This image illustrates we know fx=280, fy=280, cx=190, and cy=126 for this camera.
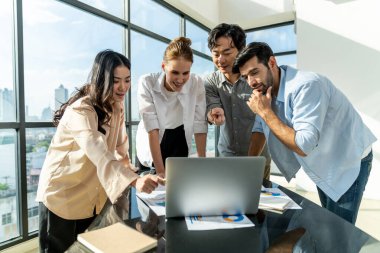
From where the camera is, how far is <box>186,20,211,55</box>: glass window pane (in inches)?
191

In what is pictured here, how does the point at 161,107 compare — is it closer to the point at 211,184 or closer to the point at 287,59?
the point at 211,184

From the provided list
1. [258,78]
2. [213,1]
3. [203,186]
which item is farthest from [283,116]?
[213,1]

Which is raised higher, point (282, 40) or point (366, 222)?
point (282, 40)

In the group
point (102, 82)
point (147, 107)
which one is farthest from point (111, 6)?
point (102, 82)

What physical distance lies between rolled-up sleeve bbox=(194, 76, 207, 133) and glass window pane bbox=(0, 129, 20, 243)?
61.2 inches

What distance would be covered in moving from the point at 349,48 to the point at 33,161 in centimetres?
418

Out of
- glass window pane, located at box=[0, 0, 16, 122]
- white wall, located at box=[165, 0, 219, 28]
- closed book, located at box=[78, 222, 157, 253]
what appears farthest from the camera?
white wall, located at box=[165, 0, 219, 28]

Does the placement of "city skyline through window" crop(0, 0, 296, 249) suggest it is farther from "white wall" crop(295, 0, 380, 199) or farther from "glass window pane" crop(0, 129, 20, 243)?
"white wall" crop(295, 0, 380, 199)

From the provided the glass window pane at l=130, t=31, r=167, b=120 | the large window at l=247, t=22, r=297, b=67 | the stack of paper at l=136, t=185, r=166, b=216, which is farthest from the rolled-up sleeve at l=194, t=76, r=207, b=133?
the large window at l=247, t=22, r=297, b=67

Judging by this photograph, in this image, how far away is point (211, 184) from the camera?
935 millimetres

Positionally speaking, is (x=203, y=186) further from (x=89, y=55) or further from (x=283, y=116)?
(x=89, y=55)

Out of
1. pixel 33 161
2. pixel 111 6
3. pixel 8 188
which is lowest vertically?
pixel 8 188

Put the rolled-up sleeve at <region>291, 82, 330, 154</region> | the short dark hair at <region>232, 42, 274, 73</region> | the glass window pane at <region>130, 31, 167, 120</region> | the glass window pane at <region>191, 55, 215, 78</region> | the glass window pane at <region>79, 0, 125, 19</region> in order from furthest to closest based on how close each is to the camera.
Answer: the glass window pane at <region>191, 55, 215, 78</region>, the glass window pane at <region>130, 31, 167, 120</region>, the glass window pane at <region>79, 0, 125, 19</region>, the short dark hair at <region>232, 42, 274, 73</region>, the rolled-up sleeve at <region>291, 82, 330, 154</region>

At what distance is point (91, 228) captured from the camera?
0.90 meters
